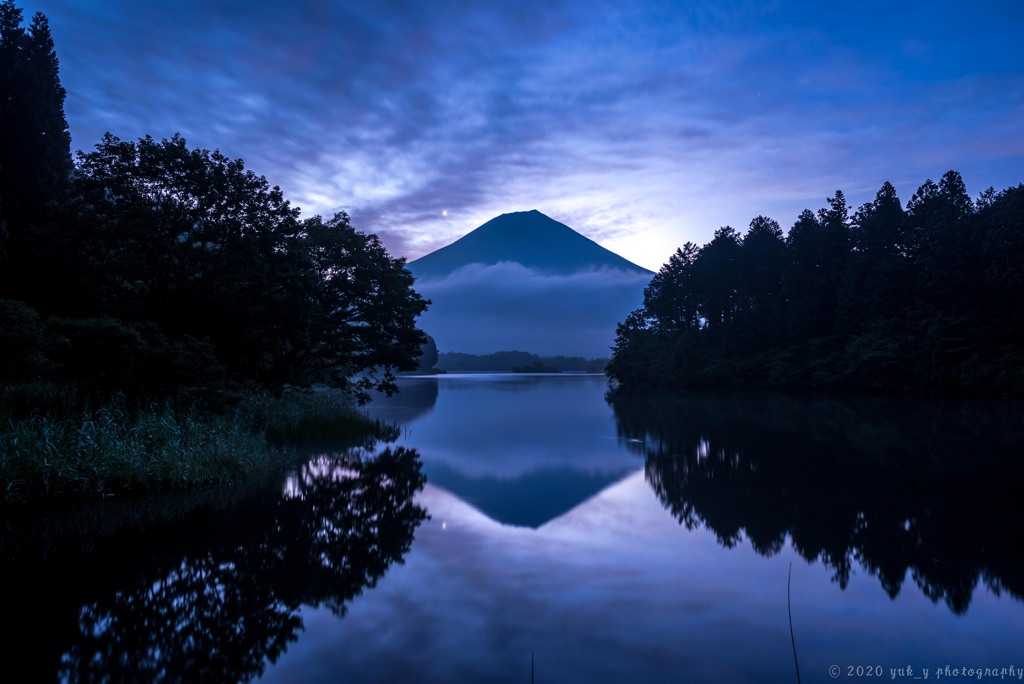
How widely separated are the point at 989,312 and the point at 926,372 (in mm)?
4908

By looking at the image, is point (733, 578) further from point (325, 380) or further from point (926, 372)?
point (926, 372)

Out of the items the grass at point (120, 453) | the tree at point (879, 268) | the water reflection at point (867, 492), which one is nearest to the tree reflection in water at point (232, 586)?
the grass at point (120, 453)

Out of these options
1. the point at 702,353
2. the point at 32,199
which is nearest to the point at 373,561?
the point at 32,199

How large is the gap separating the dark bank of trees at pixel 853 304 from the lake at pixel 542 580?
27.7 m

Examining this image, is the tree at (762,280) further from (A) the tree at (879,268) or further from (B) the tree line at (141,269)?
(B) the tree line at (141,269)

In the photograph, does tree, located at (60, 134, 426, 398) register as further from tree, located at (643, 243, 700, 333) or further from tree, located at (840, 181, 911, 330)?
tree, located at (643, 243, 700, 333)

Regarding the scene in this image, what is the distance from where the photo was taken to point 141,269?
14.6 metres

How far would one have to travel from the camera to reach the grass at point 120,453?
824 centimetres


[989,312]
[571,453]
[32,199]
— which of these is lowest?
[571,453]

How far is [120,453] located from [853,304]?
46618 mm

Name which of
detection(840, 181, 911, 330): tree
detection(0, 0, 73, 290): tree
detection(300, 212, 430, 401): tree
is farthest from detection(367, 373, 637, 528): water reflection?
detection(840, 181, 911, 330): tree

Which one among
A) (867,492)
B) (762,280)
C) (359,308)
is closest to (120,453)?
(867,492)

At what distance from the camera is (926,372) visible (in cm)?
3481

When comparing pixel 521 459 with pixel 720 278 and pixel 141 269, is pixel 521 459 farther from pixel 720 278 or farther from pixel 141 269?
pixel 720 278
